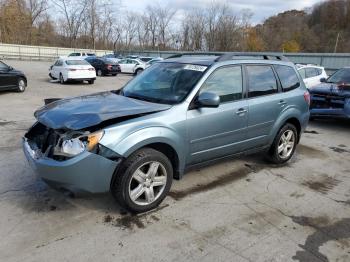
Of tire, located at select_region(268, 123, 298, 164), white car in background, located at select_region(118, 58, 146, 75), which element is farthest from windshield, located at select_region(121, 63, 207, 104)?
white car in background, located at select_region(118, 58, 146, 75)

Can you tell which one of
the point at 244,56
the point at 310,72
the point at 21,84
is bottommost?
the point at 21,84

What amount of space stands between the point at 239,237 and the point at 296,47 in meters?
80.3

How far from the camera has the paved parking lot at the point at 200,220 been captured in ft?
10.9

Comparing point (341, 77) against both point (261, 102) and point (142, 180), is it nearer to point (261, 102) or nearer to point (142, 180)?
point (261, 102)

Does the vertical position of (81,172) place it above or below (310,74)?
below

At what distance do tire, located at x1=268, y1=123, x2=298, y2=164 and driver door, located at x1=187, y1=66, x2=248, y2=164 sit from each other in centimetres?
92

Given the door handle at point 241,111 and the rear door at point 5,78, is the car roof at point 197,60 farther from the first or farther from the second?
the rear door at point 5,78

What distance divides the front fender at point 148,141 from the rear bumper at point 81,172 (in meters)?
0.16

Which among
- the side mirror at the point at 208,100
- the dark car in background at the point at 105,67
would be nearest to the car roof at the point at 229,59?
the side mirror at the point at 208,100

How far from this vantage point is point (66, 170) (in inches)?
138

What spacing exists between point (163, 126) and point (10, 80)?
1209 centimetres

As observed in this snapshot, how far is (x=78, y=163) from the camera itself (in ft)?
11.5

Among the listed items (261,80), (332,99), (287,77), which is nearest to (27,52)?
(332,99)

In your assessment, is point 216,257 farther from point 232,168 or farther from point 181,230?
point 232,168
